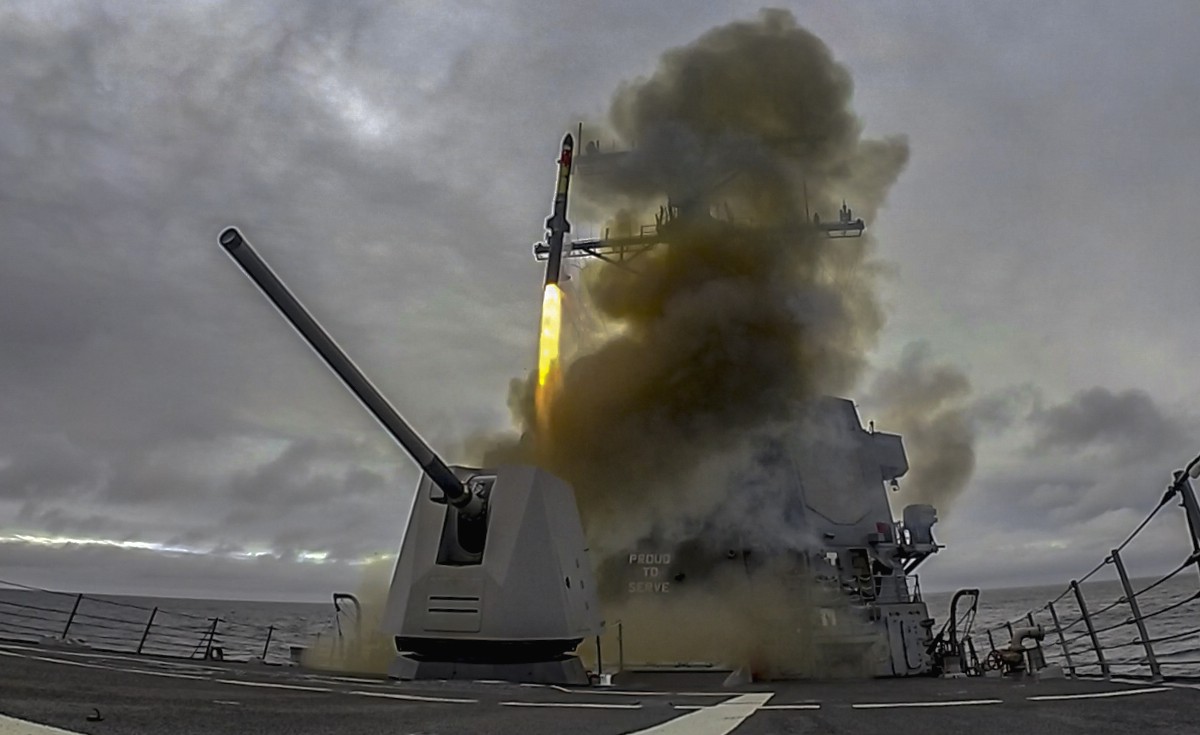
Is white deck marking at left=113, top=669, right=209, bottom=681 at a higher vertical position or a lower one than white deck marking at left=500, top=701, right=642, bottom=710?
higher

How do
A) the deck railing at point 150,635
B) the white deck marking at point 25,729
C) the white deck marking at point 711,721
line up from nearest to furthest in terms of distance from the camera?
the white deck marking at point 25,729 → the white deck marking at point 711,721 → the deck railing at point 150,635

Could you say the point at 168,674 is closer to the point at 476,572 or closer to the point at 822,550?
the point at 476,572

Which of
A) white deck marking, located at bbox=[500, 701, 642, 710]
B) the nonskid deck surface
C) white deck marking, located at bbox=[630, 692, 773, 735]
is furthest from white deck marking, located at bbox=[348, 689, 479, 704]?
white deck marking, located at bbox=[630, 692, 773, 735]

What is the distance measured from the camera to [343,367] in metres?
7.15

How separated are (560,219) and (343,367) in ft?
28.5

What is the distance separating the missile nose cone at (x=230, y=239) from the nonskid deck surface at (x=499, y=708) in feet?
10.2

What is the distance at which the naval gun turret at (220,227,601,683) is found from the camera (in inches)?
280

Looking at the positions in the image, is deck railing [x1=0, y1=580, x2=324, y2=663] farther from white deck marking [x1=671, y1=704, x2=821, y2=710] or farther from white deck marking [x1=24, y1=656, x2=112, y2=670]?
white deck marking [x1=671, y1=704, x2=821, y2=710]

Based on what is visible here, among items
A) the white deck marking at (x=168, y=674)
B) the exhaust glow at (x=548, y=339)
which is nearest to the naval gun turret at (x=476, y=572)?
the white deck marking at (x=168, y=674)

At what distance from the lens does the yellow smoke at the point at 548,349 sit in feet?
44.5

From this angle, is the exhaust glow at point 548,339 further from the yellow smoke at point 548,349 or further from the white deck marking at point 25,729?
the white deck marking at point 25,729

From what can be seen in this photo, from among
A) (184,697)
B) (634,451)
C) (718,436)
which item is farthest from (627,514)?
(184,697)

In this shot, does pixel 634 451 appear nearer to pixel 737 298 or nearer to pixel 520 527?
pixel 737 298

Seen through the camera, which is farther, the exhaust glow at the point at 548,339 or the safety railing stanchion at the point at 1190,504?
the exhaust glow at the point at 548,339
